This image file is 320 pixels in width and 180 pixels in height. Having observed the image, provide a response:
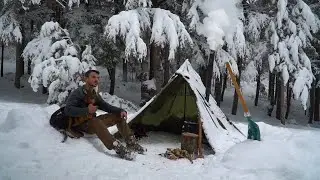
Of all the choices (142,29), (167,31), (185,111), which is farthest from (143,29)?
(185,111)

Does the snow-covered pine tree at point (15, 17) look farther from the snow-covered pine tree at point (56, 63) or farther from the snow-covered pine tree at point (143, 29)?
the snow-covered pine tree at point (143, 29)

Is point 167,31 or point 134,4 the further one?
point 134,4

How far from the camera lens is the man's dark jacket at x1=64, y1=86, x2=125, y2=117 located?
5.79m

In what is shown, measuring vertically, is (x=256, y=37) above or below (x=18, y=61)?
Result: above

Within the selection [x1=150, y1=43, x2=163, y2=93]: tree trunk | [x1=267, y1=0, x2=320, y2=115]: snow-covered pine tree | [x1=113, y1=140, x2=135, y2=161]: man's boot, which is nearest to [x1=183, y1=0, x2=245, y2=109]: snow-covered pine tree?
[x1=150, y1=43, x2=163, y2=93]: tree trunk

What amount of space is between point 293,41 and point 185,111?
29.3ft

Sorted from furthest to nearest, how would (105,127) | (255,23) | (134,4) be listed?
(255,23) → (134,4) → (105,127)

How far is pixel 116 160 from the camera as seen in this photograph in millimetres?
5391

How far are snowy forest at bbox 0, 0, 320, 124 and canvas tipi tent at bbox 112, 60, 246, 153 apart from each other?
4.34ft

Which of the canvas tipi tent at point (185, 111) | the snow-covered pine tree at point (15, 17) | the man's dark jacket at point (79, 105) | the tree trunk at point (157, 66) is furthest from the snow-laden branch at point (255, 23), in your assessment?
the man's dark jacket at point (79, 105)

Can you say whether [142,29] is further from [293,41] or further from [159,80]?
[293,41]

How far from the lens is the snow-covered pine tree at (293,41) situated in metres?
14.8

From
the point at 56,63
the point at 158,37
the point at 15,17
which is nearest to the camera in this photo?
the point at 158,37

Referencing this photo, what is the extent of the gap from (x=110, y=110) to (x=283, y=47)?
10.8 meters
